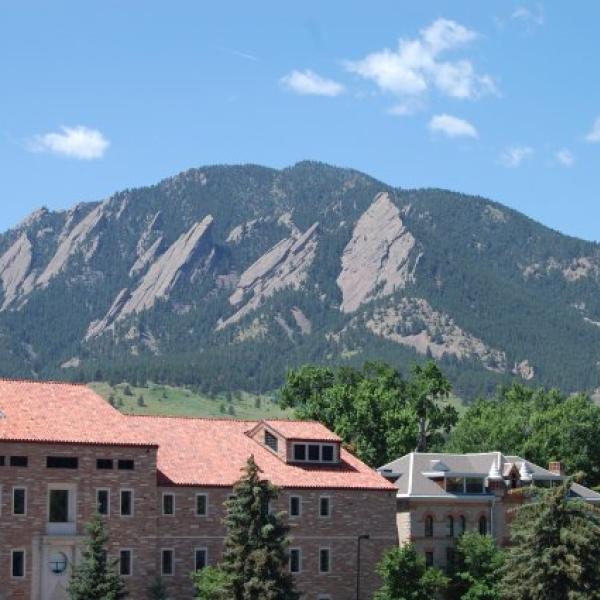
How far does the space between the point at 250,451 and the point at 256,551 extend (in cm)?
1416

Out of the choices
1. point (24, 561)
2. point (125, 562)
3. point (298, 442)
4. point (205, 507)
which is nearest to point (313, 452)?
point (298, 442)

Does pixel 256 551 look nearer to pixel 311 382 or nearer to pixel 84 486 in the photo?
pixel 84 486

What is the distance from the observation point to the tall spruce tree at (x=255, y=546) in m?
76.8

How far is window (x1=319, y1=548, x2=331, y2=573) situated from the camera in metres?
88.4

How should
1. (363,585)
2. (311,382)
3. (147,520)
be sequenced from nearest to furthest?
(147,520)
(363,585)
(311,382)

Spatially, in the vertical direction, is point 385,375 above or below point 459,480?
above

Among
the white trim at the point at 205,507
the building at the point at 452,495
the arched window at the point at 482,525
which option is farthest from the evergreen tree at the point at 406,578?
the white trim at the point at 205,507

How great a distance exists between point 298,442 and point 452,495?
10875mm

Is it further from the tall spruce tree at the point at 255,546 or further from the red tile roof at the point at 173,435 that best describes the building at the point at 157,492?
the tall spruce tree at the point at 255,546

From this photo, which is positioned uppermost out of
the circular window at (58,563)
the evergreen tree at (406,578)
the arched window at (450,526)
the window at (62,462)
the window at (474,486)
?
the window at (62,462)

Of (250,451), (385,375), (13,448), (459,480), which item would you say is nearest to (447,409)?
(385,375)

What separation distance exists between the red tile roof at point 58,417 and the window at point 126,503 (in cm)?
273

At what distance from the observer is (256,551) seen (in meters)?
77.1

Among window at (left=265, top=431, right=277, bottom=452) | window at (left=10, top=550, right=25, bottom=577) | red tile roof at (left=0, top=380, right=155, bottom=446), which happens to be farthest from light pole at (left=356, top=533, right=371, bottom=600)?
window at (left=10, top=550, right=25, bottom=577)
